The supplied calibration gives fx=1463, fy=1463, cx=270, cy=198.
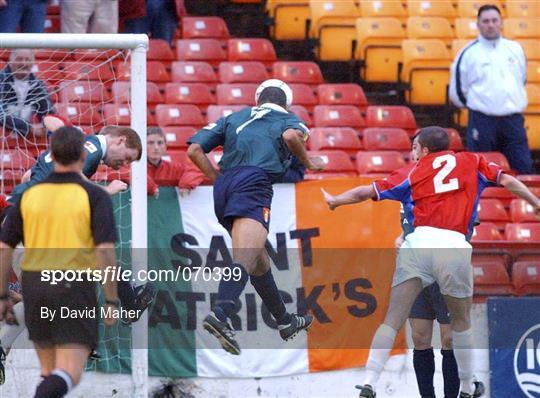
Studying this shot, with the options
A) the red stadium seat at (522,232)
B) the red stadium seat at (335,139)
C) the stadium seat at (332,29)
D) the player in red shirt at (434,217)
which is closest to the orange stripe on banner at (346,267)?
the player in red shirt at (434,217)

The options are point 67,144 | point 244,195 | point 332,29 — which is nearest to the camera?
point 67,144

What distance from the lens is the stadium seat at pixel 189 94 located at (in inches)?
563

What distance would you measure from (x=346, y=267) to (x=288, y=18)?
4.82 metres

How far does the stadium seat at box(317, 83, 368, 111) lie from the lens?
14742mm

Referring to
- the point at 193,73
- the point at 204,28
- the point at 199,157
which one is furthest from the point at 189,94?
the point at 199,157

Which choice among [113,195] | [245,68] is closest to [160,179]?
[113,195]

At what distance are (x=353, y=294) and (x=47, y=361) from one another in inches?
139

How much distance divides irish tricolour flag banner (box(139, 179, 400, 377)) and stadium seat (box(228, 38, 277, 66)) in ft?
11.9

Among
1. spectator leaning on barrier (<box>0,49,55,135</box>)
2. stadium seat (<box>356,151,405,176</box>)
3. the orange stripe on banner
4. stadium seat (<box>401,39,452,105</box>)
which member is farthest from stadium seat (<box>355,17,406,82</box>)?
spectator leaning on barrier (<box>0,49,55,135</box>)

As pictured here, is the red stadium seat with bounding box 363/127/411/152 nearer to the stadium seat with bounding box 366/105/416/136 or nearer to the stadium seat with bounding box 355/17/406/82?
the stadium seat with bounding box 366/105/416/136

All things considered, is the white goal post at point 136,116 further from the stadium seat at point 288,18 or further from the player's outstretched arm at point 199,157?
the stadium seat at point 288,18

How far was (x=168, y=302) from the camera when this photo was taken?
11.8 meters

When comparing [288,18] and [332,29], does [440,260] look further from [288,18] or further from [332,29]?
[288,18]

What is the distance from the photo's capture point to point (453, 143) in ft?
46.6
